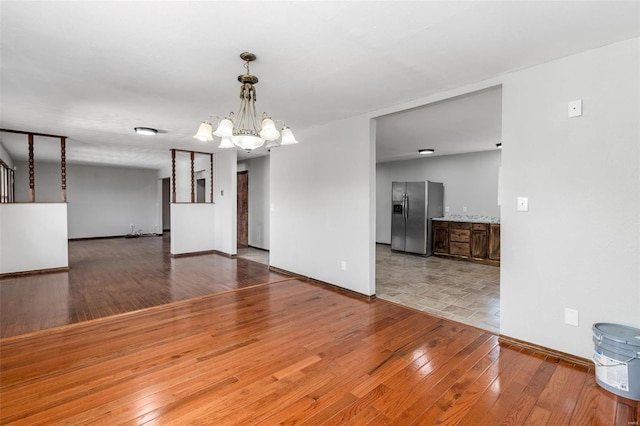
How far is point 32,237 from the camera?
5.70 meters

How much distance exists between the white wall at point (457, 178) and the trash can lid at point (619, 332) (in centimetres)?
494

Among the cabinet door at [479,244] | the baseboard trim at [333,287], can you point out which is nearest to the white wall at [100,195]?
the baseboard trim at [333,287]

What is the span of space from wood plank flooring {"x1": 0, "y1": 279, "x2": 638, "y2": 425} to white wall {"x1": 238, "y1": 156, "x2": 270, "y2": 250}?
4851 mm

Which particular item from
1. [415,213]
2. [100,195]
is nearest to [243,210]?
[415,213]

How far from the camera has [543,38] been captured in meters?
2.31

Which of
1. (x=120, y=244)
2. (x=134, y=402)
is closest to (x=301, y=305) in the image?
(x=134, y=402)

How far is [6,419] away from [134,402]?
2.24 feet

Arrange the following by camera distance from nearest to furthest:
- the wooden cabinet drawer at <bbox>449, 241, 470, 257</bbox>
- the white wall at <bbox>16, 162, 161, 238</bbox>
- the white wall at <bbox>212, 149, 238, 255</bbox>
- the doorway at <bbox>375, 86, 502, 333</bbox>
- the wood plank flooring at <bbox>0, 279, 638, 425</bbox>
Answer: the wood plank flooring at <bbox>0, 279, 638, 425</bbox> < the doorway at <bbox>375, 86, 502, 333</bbox> < the wooden cabinet drawer at <bbox>449, 241, 470, 257</bbox> < the white wall at <bbox>212, 149, 238, 255</bbox> < the white wall at <bbox>16, 162, 161, 238</bbox>

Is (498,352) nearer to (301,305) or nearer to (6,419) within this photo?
(301,305)

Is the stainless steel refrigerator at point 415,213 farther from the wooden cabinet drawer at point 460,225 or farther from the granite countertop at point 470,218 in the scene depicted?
the wooden cabinet drawer at point 460,225

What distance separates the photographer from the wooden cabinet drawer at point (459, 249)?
691 centimetres

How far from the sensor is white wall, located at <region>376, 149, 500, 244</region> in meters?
7.10

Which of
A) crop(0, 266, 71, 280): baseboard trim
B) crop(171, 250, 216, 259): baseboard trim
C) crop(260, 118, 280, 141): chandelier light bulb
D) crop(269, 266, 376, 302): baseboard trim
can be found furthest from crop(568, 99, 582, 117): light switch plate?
crop(0, 266, 71, 280): baseboard trim

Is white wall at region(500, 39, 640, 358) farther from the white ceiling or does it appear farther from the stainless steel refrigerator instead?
the stainless steel refrigerator
